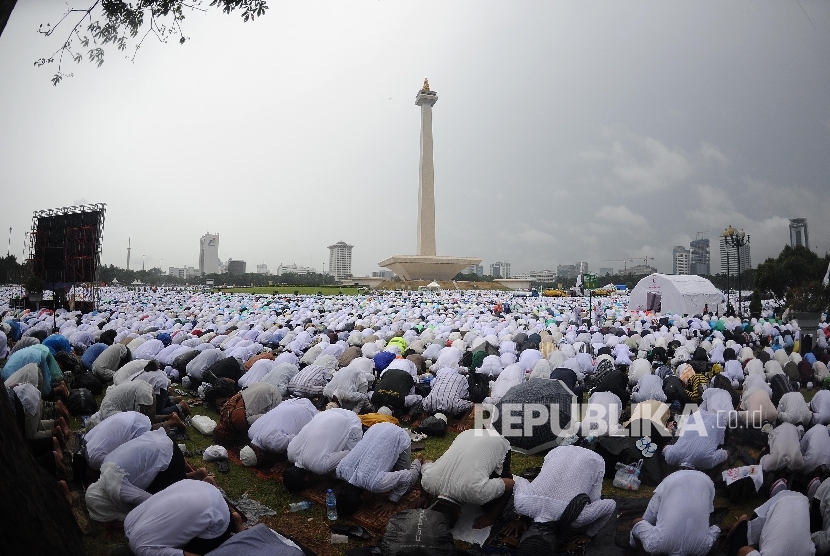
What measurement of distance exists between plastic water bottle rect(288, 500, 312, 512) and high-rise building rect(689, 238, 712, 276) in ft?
51.7

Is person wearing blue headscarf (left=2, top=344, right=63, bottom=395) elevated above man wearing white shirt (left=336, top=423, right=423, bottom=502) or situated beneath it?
elevated above

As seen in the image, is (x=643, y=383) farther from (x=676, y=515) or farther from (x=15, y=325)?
(x=15, y=325)

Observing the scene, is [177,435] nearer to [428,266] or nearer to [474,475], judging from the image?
[474,475]

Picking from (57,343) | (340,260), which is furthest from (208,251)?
(340,260)

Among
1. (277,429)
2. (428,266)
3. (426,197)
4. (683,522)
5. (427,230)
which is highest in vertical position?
(426,197)

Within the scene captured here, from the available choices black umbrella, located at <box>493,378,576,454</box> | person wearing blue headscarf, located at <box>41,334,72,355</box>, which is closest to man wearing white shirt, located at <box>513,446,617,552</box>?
black umbrella, located at <box>493,378,576,454</box>

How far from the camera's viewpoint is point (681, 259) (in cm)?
1744

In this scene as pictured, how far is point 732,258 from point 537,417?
1378 cm

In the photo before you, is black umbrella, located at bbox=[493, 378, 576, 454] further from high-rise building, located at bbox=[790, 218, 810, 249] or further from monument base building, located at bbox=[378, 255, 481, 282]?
monument base building, located at bbox=[378, 255, 481, 282]

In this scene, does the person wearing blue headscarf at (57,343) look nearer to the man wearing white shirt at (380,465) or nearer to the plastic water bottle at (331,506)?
the plastic water bottle at (331,506)

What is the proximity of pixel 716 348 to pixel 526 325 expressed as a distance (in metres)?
5.38

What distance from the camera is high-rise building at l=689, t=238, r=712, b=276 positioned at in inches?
636

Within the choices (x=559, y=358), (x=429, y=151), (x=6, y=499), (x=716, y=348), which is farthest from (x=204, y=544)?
(x=429, y=151)

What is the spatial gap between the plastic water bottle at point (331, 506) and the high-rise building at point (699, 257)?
15630 millimetres
